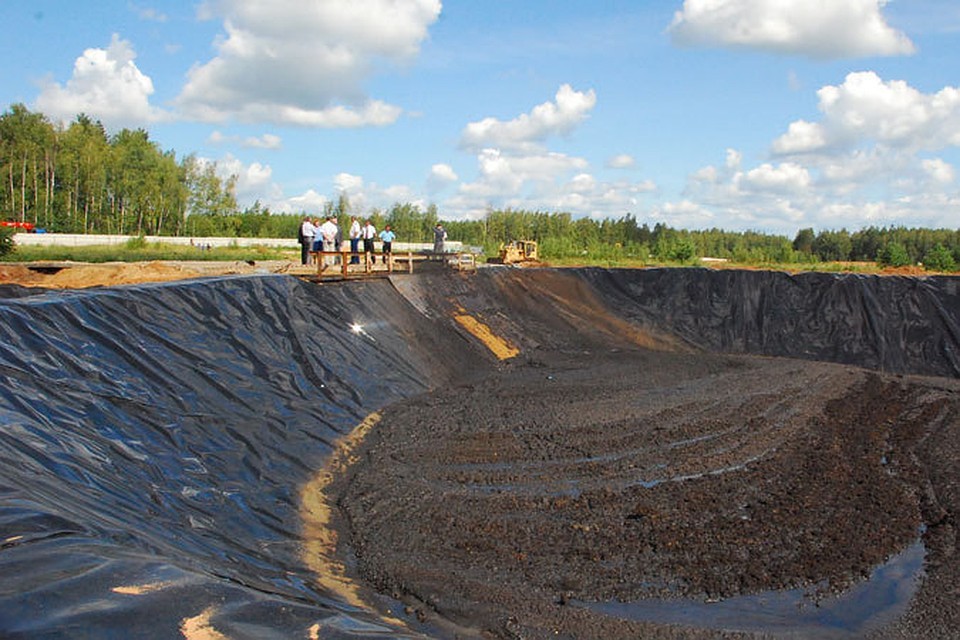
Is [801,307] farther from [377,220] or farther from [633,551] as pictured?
[377,220]

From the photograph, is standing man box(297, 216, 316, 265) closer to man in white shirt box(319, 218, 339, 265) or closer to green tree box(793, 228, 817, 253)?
man in white shirt box(319, 218, 339, 265)

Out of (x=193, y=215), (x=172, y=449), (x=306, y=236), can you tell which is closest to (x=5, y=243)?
(x=306, y=236)

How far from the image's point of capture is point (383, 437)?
12891mm

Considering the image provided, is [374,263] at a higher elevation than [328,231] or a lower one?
lower

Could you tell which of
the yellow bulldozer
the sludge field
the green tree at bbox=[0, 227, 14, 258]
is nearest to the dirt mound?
the green tree at bbox=[0, 227, 14, 258]

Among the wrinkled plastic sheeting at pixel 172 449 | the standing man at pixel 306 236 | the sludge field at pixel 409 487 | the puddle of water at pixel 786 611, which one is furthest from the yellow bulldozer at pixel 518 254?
the puddle of water at pixel 786 611

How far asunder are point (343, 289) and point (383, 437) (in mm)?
6927

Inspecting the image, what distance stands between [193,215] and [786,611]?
62292mm

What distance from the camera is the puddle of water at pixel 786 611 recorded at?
7.13m

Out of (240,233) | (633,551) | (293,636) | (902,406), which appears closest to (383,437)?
(633,551)

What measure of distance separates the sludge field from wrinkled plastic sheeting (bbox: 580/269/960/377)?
704 centimetres

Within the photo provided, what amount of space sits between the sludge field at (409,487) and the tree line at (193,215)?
31638mm

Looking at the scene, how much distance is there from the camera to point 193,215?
6291 centimetres

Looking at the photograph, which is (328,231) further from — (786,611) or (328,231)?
(786,611)
